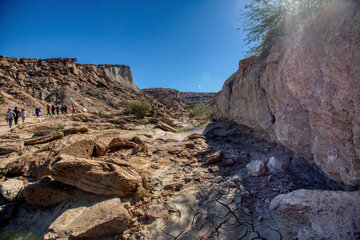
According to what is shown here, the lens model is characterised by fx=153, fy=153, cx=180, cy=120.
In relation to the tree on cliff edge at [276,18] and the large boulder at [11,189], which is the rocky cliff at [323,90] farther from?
the large boulder at [11,189]

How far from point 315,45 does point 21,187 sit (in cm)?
497

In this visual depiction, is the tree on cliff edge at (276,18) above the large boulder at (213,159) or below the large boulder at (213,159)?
above

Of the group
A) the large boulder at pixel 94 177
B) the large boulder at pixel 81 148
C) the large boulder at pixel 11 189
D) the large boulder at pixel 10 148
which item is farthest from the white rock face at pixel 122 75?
the large boulder at pixel 94 177

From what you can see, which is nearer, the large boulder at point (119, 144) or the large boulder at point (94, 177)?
the large boulder at point (94, 177)

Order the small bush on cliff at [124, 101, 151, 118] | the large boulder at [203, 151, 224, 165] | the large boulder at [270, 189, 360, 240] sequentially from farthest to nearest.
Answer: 1. the small bush on cliff at [124, 101, 151, 118]
2. the large boulder at [203, 151, 224, 165]
3. the large boulder at [270, 189, 360, 240]

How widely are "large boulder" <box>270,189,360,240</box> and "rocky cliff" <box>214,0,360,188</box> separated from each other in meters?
0.32

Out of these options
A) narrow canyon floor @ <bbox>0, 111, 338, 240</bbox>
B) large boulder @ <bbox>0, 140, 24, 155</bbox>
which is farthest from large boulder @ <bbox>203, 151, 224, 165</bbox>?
large boulder @ <bbox>0, 140, 24, 155</bbox>

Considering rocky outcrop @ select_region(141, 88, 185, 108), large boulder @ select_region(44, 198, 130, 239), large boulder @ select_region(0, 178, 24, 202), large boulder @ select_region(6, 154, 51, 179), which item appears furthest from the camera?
rocky outcrop @ select_region(141, 88, 185, 108)

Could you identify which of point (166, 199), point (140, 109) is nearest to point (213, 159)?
point (166, 199)

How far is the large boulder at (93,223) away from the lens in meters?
1.73

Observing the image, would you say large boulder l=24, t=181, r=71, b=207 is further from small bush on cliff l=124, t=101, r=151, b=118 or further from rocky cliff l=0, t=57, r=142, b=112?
rocky cliff l=0, t=57, r=142, b=112

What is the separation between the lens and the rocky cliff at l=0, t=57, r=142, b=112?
16.5 m

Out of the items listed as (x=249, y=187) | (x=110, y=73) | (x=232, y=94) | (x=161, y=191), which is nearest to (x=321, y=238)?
(x=249, y=187)

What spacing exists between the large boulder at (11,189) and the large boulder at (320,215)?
3.93 meters
